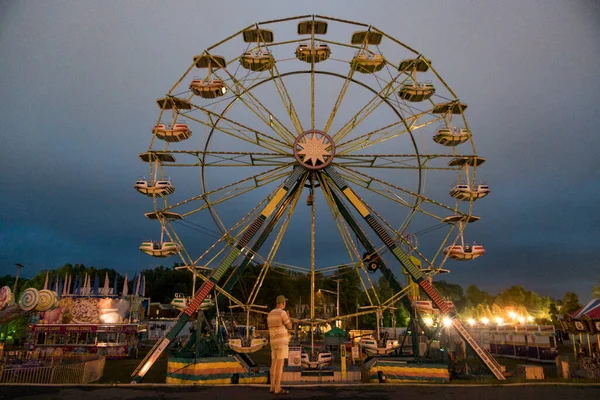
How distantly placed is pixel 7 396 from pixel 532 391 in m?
13.0

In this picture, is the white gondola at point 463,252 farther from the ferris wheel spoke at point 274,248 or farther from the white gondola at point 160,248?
the white gondola at point 160,248

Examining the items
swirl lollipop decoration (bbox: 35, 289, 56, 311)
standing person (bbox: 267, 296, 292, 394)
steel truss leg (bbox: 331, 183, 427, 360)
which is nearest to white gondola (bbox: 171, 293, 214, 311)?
steel truss leg (bbox: 331, 183, 427, 360)

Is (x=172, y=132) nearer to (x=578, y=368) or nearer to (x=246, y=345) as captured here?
(x=246, y=345)

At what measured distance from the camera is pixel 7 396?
31.0 feet

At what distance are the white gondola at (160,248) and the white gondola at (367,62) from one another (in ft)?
44.8

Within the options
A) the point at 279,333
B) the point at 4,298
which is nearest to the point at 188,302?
the point at 4,298

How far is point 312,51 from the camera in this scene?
74.5 ft

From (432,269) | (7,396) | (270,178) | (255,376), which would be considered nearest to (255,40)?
(270,178)

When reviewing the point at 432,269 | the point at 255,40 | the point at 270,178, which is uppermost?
the point at 255,40

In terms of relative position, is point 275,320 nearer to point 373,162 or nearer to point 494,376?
point 494,376

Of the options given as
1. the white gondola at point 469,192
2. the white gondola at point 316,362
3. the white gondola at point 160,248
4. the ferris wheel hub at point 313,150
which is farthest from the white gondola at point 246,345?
the white gondola at point 469,192

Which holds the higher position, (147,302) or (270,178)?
(270,178)

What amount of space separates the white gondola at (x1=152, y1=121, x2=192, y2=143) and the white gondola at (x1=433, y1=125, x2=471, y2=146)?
13433 millimetres

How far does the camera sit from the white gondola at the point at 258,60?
74.6 feet
